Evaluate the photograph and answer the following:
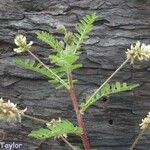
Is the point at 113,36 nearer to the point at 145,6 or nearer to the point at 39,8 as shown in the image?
the point at 145,6

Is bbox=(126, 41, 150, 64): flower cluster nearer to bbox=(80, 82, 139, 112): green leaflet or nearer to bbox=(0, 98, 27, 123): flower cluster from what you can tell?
bbox=(80, 82, 139, 112): green leaflet

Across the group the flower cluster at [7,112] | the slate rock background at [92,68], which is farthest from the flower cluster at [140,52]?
the slate rock background at [92,68]

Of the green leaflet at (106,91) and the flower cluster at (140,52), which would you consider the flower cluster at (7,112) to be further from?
the flower cluster at (140,52)

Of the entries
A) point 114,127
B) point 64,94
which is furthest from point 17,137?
point 114,127

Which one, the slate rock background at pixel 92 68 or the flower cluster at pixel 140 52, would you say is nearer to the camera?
the flower cluster at pixel 140 52

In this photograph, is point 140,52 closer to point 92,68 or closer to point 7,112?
point 7,112

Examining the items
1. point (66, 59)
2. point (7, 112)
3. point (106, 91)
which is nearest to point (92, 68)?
point (106, 91)

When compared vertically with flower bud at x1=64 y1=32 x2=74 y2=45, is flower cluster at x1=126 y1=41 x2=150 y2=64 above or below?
below

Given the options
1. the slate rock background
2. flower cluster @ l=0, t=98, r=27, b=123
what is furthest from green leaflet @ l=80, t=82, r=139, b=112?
the slate rock background
